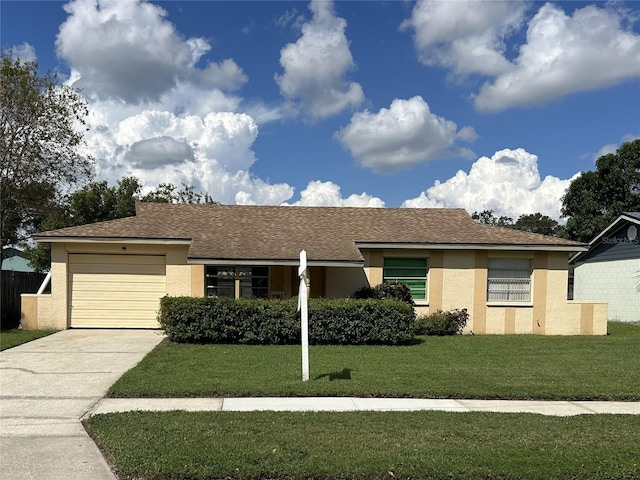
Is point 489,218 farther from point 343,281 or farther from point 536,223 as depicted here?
point 343,281

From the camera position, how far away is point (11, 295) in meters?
17.7

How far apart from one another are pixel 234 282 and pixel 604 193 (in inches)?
1050

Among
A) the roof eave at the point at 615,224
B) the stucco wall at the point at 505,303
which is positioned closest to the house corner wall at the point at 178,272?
the stucco wall at the point at 505,303

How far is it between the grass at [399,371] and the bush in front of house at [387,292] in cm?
214

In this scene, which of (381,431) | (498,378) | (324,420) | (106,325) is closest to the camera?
(381,431)

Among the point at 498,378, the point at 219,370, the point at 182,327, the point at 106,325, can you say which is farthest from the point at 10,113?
the point at 498,378

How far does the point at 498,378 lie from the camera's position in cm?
928

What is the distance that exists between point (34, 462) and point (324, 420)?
10.3ft

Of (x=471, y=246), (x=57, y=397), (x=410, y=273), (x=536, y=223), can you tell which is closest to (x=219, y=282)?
(x=410, y=273)

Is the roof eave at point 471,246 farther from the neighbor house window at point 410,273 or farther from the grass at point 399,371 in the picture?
the grass at point 399,371

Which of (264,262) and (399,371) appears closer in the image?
(399,371)

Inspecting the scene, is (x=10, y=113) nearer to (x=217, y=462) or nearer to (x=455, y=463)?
(x=217, y=462)

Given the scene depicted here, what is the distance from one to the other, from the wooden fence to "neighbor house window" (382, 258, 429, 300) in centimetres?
1189

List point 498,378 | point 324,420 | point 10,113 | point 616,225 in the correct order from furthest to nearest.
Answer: point 616,225 → point 10,113 → point 498,378 → point 324,420
